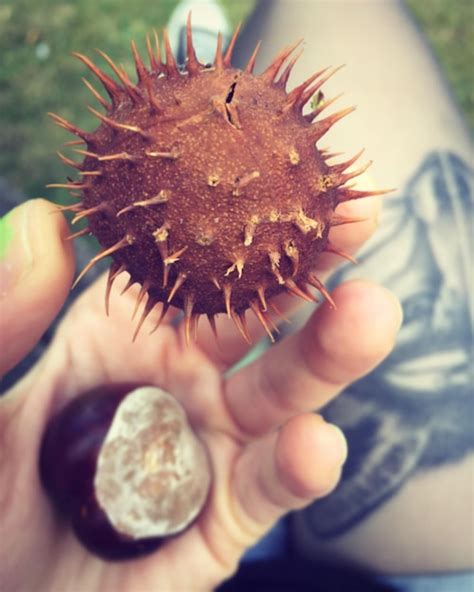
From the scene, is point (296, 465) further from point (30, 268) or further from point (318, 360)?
point (30, 268)

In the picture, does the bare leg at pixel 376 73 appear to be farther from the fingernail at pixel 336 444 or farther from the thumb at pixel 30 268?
the thumb at pixel 30 268

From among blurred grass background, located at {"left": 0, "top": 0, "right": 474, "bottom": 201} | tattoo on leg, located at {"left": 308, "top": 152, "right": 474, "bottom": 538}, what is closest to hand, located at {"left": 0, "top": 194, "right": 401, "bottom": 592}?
tattoo on leg, located at {"left": 308, "top": 152, "right": 474, "bottom": 538}

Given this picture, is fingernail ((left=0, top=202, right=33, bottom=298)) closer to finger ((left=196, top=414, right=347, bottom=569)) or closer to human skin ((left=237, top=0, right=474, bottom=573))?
finger ((left=196, top=414, right=347, bottom=569))

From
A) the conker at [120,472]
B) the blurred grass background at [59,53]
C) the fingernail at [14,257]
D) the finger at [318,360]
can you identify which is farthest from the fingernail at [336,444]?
the blurred grass background at [59,53]

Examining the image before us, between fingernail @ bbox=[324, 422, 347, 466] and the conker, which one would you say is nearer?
fingernail @ bbox=[324, 422, 347, 466]

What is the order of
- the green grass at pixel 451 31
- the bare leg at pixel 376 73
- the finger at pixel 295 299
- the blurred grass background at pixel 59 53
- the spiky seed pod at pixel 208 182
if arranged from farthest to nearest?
the green grass at pixel 451 31
the blurred grass background at pixel 59 53
the bare leg at pixel 376 73
the finger at pixel 295 299
the spiky seed pod at pixel 208 182

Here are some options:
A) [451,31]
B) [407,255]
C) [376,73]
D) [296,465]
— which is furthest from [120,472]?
[451,31]

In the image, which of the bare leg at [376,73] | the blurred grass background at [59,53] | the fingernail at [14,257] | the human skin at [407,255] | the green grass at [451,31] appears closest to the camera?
the fingernail at [14,257]
